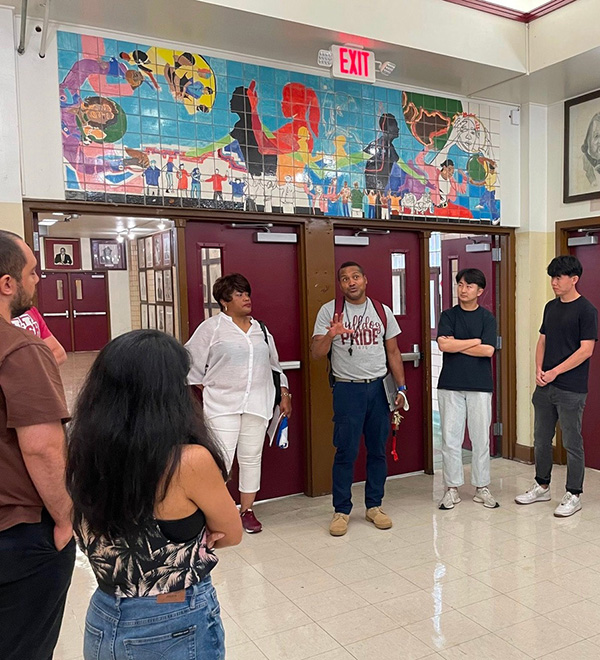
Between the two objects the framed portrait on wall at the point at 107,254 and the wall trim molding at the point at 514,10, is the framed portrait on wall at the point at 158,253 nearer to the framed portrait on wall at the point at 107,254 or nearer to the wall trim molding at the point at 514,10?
the wall trim molding at the point at 514,10

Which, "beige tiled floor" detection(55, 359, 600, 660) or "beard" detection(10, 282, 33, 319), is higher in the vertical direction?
"beard" detection(10, 282, 33, 319)

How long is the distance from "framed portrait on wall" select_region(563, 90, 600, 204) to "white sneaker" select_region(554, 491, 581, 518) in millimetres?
2131

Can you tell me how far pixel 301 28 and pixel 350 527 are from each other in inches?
112

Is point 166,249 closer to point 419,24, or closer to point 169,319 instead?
point 169,319

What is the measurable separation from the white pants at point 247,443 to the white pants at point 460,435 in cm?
121

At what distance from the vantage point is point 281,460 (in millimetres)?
4090

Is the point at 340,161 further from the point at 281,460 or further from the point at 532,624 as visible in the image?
the point at 532,624

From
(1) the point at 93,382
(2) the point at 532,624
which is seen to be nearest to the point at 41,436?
(1) the point at 93,382

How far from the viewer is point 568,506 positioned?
3.68 m

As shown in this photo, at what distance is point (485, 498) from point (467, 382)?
754mm

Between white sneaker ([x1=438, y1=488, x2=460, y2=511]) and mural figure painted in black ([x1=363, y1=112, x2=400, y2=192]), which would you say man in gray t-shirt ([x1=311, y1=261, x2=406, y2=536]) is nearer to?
white sneaker ([x1=438, y1=488, x2=460, y2=511])

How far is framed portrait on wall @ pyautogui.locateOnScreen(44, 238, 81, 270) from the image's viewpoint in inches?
436

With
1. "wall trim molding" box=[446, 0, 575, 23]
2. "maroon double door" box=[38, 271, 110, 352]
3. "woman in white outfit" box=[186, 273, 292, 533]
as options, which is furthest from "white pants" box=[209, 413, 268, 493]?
"maroon double door" box=[38, 271, 110, 352]

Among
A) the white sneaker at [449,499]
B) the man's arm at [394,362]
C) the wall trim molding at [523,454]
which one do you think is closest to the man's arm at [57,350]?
the man's arm at [394,362]
